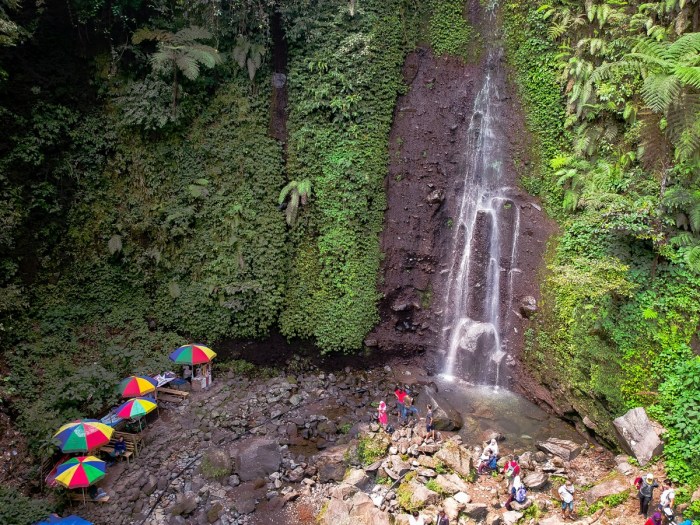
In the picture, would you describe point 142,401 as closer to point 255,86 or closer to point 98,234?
point 98,234

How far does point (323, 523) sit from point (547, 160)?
12581 millimetres

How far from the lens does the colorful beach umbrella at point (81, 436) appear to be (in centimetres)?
1017

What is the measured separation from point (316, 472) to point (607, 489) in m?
6.57

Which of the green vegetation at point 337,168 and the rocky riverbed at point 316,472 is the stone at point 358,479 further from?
the green vegetation at point 337,168

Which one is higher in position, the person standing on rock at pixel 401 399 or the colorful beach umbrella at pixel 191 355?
the colorful beach umbrella at pixel 191 355

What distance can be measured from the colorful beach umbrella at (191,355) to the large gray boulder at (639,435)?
11.1 m

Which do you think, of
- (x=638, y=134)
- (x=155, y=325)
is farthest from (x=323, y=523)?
(x=638, y=134)

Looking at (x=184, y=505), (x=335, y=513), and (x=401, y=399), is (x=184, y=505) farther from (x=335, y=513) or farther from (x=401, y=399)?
(x=401, y=399)

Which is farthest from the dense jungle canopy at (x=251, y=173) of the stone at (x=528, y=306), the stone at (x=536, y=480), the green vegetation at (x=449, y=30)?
the stone at (x=536, y=480)

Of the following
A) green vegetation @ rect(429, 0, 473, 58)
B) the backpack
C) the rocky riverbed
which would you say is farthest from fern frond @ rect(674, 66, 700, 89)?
the backpack

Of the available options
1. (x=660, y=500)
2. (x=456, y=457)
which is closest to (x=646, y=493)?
(x=660, y=500)

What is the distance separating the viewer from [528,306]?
14.5 m

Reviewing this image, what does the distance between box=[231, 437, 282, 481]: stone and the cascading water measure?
21.6 ft

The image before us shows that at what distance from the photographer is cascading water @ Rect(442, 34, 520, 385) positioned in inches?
600
